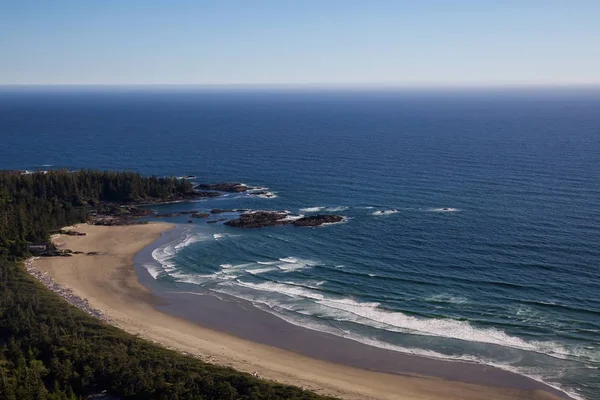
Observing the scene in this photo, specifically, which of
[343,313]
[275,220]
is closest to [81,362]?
[343,313]

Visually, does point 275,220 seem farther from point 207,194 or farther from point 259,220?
point 207,194

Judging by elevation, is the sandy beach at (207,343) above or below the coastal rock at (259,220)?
below

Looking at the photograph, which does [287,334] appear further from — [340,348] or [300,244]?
[300,244]

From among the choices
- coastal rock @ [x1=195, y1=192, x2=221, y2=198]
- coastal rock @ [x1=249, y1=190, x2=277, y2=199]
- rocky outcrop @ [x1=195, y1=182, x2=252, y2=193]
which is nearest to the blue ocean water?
coastal rock @ [x1=249, y1=190, x2=277, y2=199]

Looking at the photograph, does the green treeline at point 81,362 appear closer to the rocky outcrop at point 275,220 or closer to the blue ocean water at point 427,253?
the blue ocean water at point 427,253

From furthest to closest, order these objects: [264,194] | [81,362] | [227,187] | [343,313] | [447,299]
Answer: [227,187], [264,194], [447,299], [343,313], [81,362]

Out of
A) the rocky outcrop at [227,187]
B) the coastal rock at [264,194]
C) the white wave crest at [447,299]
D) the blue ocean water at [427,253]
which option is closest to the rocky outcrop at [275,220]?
the blue ocean water at [427,253]
